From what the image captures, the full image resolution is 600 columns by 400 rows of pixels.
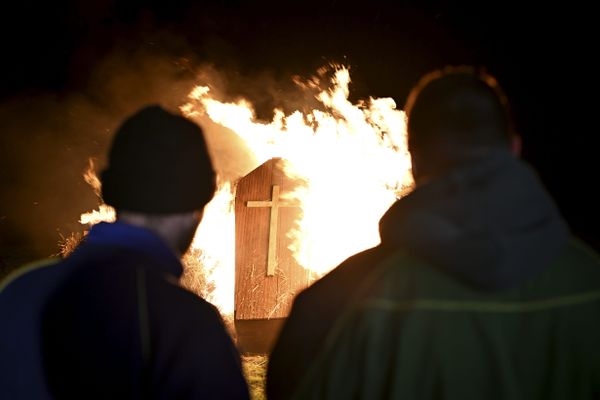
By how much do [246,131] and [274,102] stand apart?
3.01 feet

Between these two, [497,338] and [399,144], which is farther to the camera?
[399,144]

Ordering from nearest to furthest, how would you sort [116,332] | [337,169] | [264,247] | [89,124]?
1. [116,332]
2. [264,247]
3. [337,169]
4. [89,124]

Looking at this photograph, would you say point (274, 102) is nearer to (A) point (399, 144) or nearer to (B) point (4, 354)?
(A) point (399, 144)

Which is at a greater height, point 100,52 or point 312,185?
point 100,52

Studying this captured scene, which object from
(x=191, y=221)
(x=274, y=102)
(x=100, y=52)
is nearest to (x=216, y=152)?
(x=274, y=102)

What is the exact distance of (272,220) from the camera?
8297mm

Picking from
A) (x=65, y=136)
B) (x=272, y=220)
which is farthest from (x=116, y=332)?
(x=65, y=136)

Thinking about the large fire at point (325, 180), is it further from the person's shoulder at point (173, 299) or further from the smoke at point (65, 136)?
the person's shoulder at point (173, 299)

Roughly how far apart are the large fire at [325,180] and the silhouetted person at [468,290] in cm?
672

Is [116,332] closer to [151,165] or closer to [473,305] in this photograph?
[151,165]

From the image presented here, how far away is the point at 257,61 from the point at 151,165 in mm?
11039

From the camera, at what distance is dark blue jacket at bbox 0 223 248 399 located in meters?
1.50

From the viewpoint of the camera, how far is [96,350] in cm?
150

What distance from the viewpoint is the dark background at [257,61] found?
11.6 m
